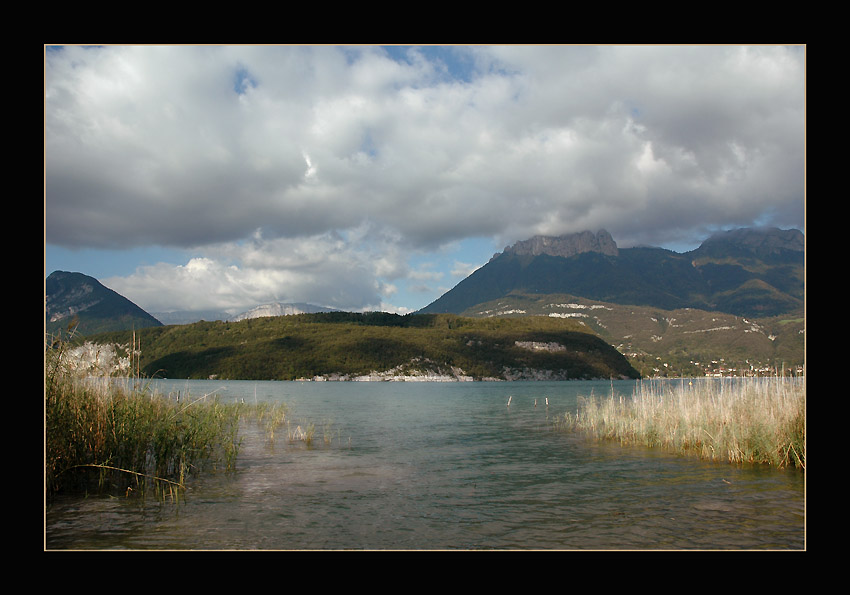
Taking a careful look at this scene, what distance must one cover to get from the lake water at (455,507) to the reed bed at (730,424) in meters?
0.89

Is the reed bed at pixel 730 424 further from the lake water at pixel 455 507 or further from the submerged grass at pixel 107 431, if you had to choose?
the submerged grass at pixel 107 431

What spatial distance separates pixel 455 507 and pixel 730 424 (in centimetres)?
1138

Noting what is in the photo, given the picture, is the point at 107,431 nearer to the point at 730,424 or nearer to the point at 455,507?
the point at 455,507

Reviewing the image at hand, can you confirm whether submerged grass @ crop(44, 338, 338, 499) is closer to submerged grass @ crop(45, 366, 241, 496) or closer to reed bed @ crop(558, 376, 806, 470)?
submerged grass @ crop(45, 366, 241, 496)

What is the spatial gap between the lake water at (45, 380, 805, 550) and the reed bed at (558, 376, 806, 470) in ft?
2.94

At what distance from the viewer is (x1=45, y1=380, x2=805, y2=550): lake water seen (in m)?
9.80
